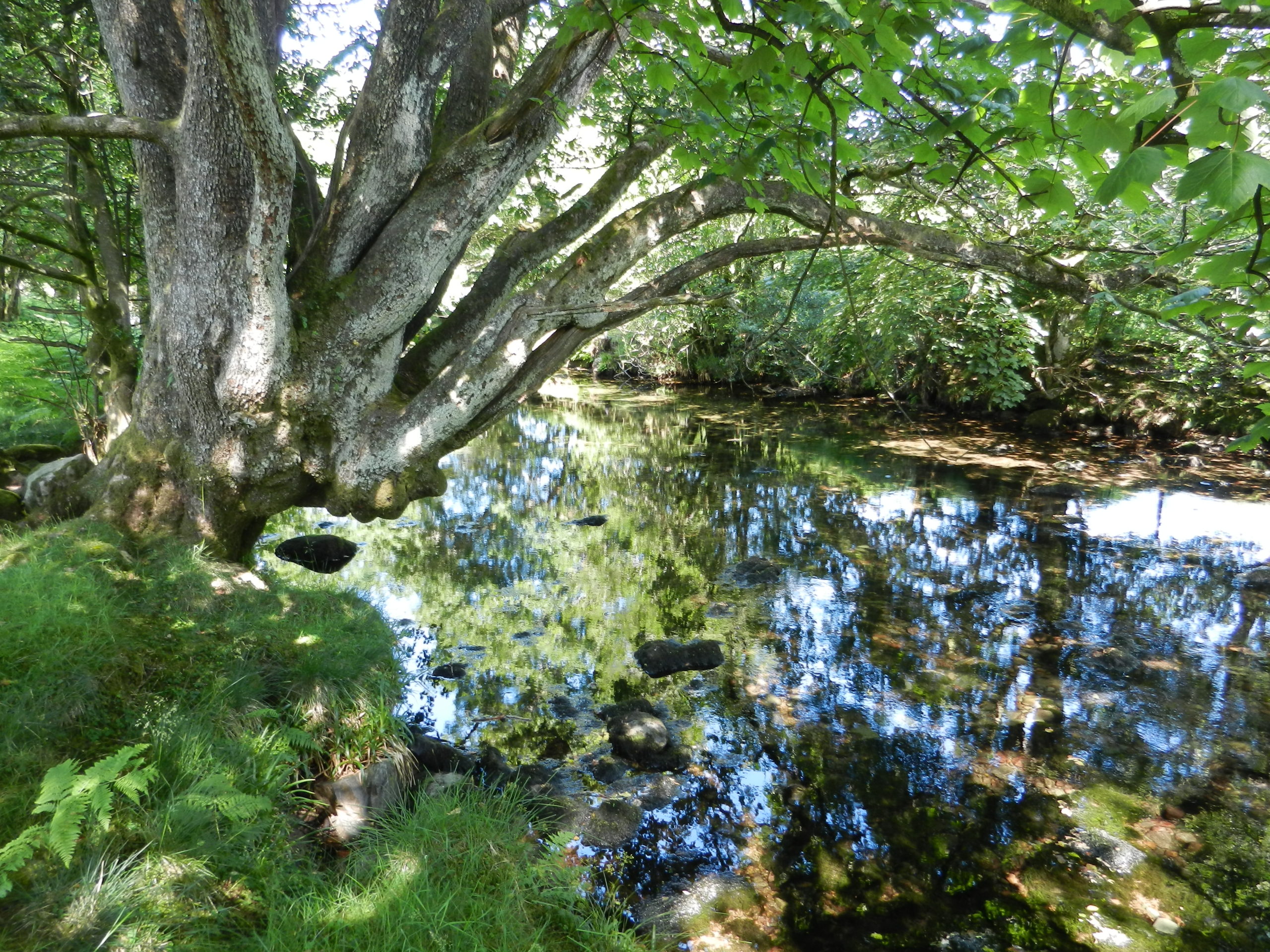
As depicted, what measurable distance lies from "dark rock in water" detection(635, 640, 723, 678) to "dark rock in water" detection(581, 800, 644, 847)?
160 cm

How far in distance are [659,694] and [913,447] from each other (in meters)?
11.7

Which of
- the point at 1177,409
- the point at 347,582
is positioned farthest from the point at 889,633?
the point at 1177,409

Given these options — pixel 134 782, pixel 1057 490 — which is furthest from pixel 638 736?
pixel 1057 490

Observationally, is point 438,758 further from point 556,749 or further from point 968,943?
point 968,943

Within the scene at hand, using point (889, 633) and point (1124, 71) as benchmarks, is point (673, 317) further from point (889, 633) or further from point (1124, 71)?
point (1124, 71)

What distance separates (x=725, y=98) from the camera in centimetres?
280

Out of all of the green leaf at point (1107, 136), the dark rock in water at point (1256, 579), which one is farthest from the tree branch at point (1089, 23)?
the dark rock in water at point (1256, 579)

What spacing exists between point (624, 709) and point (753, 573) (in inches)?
130

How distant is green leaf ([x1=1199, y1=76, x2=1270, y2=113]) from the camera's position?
128 centimetres

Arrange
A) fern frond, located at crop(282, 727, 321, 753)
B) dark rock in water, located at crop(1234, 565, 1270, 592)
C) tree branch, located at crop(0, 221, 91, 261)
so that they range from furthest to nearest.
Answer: dark rock in water, located at crop(1234, 565, 1270, 592) → tree branch, located at crop(0, 221, 91, 261) → fern frond, located at crop(282, 727, 321, 753)

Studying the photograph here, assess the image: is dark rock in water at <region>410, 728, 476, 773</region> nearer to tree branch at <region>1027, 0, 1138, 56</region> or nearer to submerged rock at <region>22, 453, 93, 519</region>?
submerged rock at <region>22, 453, 93, 519</region>

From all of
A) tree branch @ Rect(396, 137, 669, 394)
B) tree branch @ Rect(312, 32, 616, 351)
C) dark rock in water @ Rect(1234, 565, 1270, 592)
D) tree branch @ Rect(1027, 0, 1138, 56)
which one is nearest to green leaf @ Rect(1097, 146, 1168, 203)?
tree branch @ Rect(1027, 0, 1138, 56)

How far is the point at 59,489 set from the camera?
5.28m

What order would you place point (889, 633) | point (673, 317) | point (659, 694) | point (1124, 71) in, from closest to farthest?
point (1124, 71)
point (659, 694)
point (889, 633)
point (673, 317)
